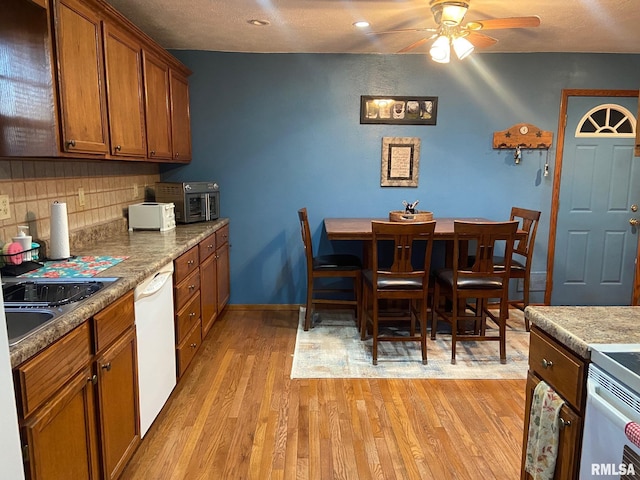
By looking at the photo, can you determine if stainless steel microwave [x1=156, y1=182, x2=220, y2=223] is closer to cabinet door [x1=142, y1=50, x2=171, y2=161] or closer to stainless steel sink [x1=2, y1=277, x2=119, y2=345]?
cabinet door [x1=142, y1=50, x2=171, y2=161]

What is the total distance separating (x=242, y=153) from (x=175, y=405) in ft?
7.51

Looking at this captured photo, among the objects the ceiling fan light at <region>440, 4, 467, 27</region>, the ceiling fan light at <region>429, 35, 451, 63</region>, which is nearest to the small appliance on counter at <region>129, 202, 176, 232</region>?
the ceiling fan light at <region>429, 35, 451, 63</region>

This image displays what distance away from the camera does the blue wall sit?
395 cm

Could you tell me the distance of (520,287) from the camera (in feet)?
13.9

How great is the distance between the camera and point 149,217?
10.5 ft

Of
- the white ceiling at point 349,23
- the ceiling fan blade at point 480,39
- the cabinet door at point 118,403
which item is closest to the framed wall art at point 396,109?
the white ceiling at point 349,23

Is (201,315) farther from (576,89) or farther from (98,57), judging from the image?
(576,89)

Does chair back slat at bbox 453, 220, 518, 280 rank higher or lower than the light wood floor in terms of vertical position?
higher

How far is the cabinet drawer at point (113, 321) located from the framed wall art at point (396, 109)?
2.81 metres

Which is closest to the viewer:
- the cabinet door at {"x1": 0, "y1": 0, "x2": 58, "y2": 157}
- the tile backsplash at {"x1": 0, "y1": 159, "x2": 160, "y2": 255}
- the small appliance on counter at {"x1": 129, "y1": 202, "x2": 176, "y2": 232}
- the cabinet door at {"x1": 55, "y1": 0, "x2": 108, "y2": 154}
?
the cabinet door at {"x1": 0, "y1": 0, "x2": 58, "y2": 157}

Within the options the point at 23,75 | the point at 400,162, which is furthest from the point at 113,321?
the point at 400,162

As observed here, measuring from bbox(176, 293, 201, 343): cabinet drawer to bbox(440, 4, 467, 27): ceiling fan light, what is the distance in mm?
2287

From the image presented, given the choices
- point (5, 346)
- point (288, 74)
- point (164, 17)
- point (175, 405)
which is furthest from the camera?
point (288, 74)

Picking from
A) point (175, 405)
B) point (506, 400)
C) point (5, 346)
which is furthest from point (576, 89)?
point (5, 346)
